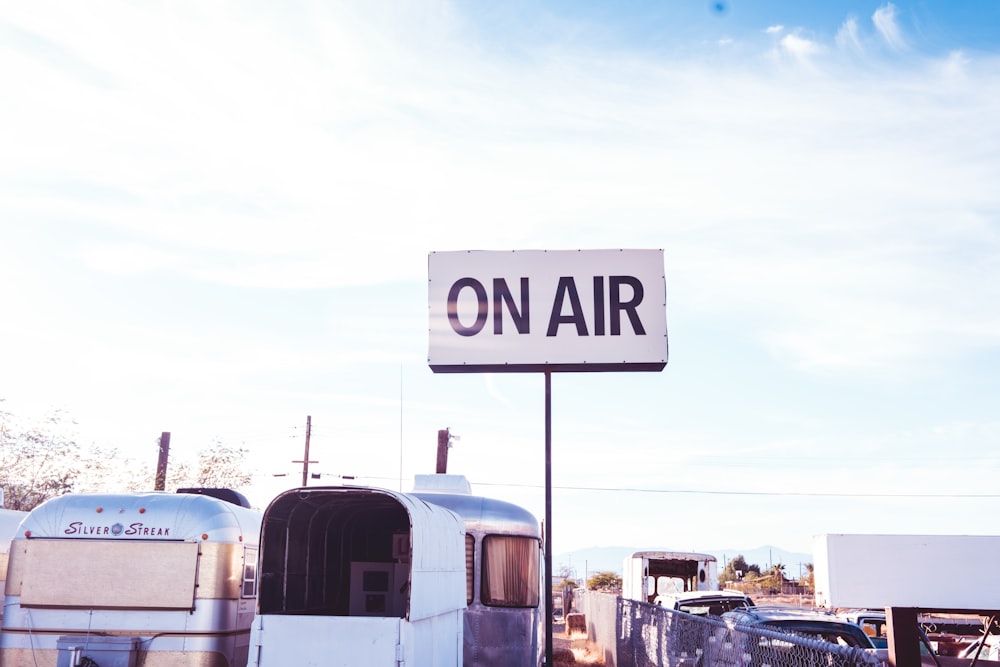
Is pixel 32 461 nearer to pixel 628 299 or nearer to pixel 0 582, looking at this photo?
pixel 0 582

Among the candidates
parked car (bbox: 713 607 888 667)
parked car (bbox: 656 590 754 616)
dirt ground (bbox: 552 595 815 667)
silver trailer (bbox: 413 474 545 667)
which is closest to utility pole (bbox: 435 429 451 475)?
dirt ground (bbox: 552 595 815 667)

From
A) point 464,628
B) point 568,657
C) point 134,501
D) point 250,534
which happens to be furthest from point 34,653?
point 568,657

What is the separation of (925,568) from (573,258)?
9180 millimetres

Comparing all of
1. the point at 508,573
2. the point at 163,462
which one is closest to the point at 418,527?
the point at 508,573

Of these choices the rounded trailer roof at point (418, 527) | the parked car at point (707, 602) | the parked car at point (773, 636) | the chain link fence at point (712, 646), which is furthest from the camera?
the parked car at point (707, 602)

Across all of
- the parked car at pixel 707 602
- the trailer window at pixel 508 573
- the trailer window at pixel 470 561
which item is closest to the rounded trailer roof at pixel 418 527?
the trailer window at pixel 470 561

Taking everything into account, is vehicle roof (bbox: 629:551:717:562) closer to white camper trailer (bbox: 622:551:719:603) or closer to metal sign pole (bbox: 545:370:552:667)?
white camper trailer (bbox: 622:551:719:603)

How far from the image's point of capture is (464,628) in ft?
43.7

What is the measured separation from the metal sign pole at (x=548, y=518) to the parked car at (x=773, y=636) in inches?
99.0

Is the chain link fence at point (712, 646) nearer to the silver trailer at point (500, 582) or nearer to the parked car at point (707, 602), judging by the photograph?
the silver trailer at point (500, 582)

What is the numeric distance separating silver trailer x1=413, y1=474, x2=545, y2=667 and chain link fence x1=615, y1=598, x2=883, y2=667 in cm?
169

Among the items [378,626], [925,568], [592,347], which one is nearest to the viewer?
[378,626]

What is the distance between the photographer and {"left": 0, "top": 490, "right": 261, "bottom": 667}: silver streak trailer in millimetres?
10688

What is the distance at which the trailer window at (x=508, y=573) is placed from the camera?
538 inches
